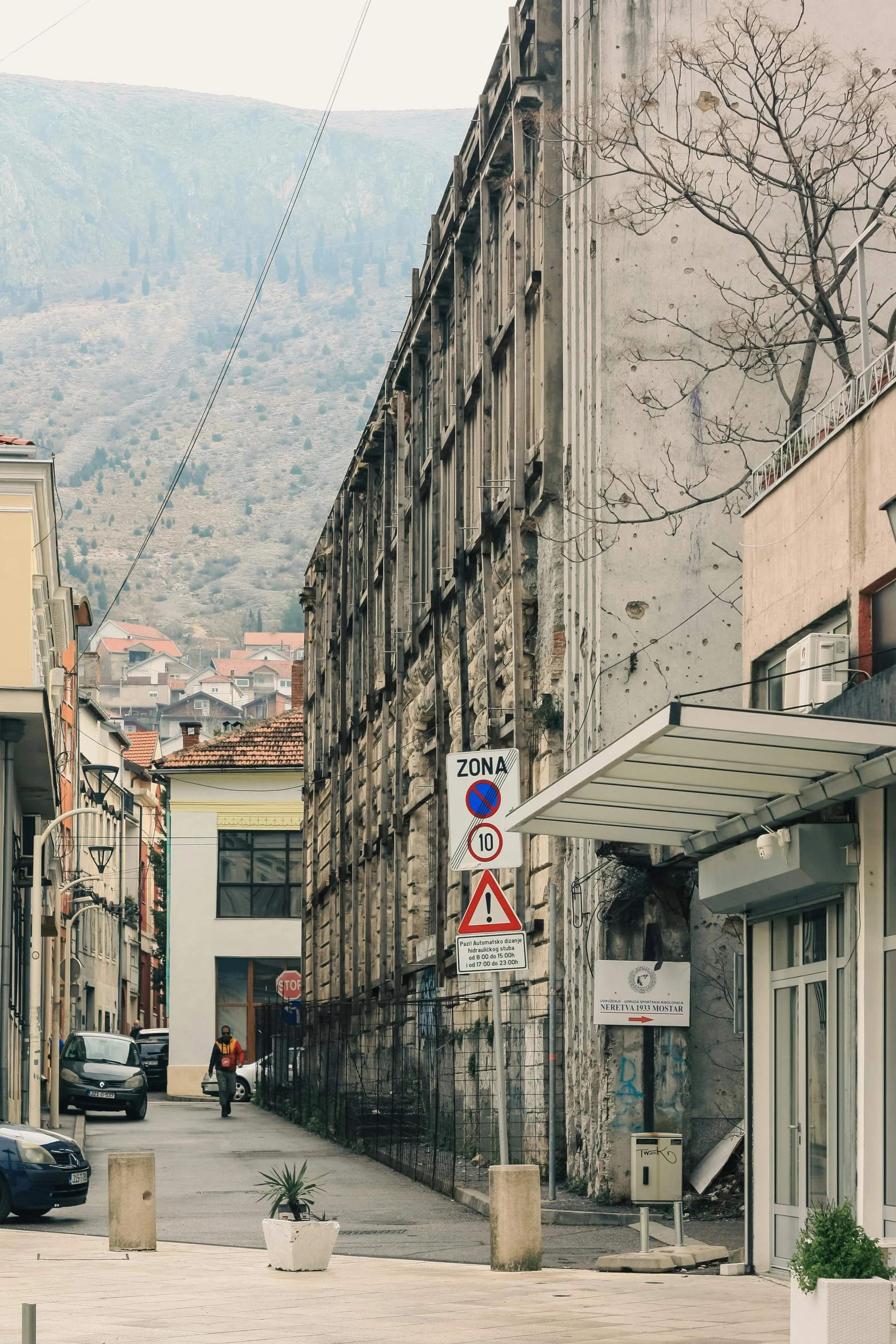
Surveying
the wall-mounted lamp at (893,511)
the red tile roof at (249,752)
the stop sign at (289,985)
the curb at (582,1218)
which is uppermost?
the red tile roof at (249,752)

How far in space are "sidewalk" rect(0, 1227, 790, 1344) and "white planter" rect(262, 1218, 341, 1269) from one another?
5.2 inches

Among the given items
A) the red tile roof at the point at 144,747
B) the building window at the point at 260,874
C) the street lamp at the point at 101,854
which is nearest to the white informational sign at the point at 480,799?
the street lamp at the point at 101,854

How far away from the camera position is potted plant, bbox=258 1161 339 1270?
46.5ft

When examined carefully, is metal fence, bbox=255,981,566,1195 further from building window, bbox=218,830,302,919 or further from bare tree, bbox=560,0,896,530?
building window, bbox=218,830,302,919

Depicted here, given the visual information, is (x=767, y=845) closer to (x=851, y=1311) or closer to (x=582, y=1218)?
(x=851, y=1311)

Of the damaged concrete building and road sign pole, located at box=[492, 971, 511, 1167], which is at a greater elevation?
the damaged concrete building

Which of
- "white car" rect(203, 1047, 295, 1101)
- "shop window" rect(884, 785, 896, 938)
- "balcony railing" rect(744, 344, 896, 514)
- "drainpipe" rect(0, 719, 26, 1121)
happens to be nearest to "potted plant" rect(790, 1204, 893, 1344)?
"shop window" rect(884, 785, 896, 938)

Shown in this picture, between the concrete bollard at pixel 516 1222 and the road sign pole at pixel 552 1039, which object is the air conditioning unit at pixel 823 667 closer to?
the concrete bollard at pixel 516 1222

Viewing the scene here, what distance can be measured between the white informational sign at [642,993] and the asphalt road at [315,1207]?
1888 millimetres

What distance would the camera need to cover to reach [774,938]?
14.9m

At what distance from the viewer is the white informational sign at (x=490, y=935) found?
14.1 meters

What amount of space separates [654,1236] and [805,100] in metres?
11.9

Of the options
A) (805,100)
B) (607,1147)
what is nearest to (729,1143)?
(607,1147)

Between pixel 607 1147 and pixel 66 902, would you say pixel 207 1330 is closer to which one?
pixel 607 1147
